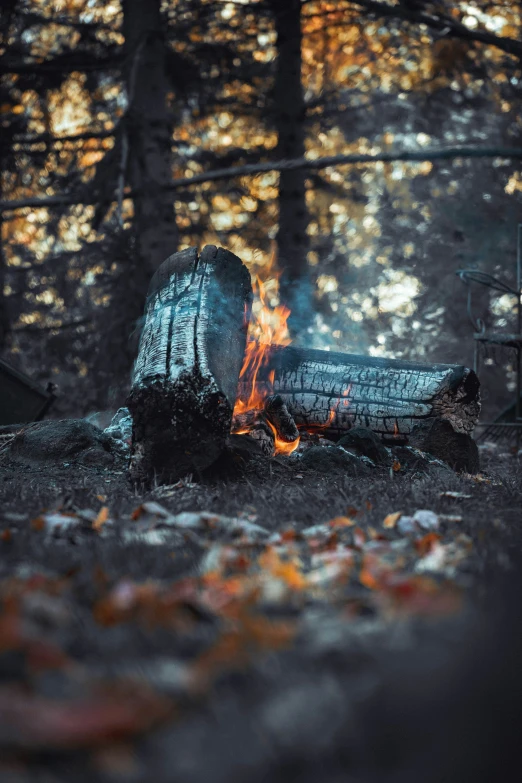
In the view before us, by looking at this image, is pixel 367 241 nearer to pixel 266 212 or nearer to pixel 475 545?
pixel 266 212

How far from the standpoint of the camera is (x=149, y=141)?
26.5 ft

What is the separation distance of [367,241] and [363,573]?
1332cm

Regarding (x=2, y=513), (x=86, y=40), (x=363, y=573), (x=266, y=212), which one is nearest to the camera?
(x=363, y=573)

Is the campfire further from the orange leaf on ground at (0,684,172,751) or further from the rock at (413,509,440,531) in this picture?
the orange leaf on ground at (0,684,172,751)

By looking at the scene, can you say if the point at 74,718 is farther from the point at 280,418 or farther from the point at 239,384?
the point at 239,384

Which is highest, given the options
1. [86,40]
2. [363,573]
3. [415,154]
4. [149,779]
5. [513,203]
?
[86,40]

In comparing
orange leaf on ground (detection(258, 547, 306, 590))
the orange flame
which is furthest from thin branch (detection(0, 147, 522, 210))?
orange leaf on ground (detection(258, 547, 306, 590))

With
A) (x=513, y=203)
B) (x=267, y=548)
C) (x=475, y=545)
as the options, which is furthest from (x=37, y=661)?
(x=513, y=203)

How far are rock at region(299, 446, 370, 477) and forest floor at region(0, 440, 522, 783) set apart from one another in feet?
6.03

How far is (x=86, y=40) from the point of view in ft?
31.4

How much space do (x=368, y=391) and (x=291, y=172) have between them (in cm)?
527

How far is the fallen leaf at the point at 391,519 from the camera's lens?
2.35 metres

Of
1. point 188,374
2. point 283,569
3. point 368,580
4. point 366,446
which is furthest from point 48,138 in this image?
point 368,580

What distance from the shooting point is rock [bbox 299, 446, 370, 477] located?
4.05m
